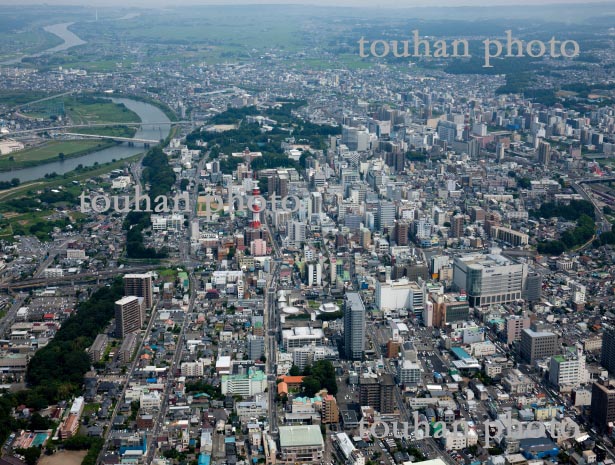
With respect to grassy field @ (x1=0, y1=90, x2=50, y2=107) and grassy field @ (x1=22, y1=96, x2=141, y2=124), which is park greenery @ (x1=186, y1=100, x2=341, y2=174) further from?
grassy field @ (x1=0, y1=90, x2=50, y2=107)

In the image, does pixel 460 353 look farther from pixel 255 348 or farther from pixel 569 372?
pixel 255 348

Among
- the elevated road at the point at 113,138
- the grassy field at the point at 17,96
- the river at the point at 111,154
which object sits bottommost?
the river at the point at 111,154

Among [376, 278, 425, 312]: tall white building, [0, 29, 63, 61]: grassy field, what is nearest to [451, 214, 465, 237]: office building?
[376, 278, 425, 312]: tall white building

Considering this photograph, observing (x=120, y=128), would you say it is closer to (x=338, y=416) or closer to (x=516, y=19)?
(x=338, y=416)

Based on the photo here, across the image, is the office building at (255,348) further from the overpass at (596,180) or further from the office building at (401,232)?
the overpass at (596,180)

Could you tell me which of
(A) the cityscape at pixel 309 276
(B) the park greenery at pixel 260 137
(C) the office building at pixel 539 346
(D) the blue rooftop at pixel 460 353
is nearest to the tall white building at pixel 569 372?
(A) the cityscape at pixel 309 276

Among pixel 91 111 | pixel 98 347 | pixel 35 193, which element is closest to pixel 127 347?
pixel 98 347

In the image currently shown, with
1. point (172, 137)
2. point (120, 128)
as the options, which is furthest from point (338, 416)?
point (120, 128)
